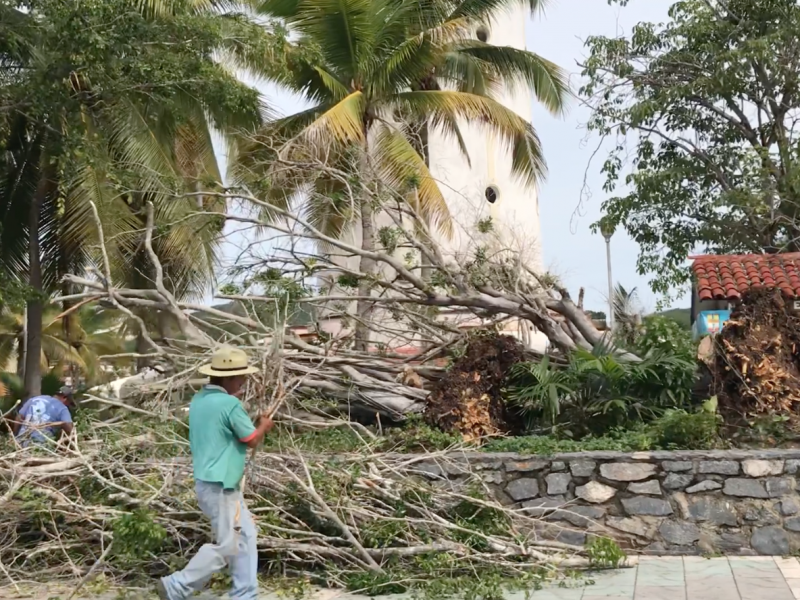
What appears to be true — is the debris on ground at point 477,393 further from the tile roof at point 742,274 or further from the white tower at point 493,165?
the white tower at point 493,165

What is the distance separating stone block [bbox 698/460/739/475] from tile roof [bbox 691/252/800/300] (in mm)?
2323

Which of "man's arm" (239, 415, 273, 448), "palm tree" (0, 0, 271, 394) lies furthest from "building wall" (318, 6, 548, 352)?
"man's arm" (239, 415, 273, 448)

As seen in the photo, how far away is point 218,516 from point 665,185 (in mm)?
13231

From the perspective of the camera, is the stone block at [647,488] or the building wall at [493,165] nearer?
the stone block at [647,488]

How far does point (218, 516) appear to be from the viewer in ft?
17.1

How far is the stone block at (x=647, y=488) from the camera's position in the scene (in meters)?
7.17

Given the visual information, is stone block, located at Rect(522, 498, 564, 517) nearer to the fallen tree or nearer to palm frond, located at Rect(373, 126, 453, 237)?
the fallen tree

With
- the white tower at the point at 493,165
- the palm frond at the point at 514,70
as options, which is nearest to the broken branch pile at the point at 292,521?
the palm frond at the point at 514,70

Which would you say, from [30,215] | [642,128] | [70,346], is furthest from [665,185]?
[70,346]

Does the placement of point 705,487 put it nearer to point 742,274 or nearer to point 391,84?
point 742,274

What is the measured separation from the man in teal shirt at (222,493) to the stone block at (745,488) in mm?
4103

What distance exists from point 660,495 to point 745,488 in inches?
27.5

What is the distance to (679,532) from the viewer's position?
7070 mm

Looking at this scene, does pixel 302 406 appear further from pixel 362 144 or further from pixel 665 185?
pixel 665 185
